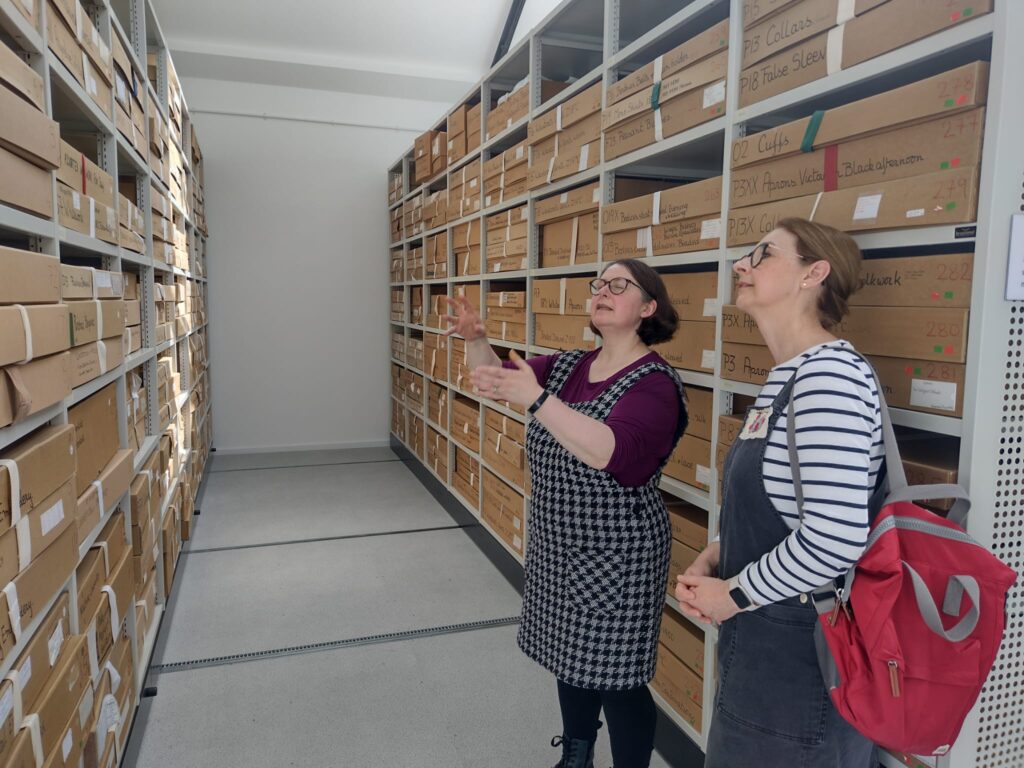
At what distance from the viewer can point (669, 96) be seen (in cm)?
203

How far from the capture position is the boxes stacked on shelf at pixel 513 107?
3.03 m

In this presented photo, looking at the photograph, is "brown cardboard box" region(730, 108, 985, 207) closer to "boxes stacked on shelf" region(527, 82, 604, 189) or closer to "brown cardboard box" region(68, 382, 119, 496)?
"boxes stacked on shelf" region(527, 82, 604, 189)

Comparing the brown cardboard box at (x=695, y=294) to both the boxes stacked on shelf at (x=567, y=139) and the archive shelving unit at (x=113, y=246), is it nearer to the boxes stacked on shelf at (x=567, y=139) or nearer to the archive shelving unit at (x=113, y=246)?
the boxes stacked on shelf at (x=567, y=139)

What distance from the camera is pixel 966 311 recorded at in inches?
47.2

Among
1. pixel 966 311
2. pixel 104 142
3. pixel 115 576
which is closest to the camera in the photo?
pixel 966 311

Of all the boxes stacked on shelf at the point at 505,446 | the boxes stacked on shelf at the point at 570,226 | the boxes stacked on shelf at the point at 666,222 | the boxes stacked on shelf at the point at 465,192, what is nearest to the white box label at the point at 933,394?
the boxes stacked on shelf at the point at 666,222

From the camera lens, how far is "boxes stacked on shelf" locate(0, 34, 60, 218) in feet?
3.82

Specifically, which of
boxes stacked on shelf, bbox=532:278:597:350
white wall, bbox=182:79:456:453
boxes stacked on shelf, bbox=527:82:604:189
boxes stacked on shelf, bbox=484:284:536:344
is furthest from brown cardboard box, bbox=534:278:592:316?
white wall, bbox=182:79:456:453

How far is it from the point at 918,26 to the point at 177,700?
2788mm

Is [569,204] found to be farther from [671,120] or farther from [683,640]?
[683,640]

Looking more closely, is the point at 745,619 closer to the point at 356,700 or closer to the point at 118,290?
the point at 356,700

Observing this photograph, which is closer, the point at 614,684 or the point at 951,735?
the point at 951,735

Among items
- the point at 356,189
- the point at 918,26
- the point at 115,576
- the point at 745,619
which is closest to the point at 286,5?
the point at 356,189

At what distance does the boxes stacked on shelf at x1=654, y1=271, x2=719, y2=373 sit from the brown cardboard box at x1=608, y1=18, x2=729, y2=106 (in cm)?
59
